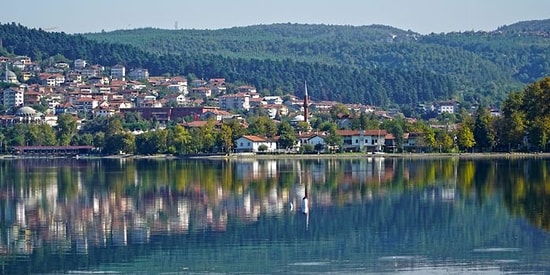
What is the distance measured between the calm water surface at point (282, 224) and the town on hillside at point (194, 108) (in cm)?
2838

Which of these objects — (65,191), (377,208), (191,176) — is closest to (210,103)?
(191,176)

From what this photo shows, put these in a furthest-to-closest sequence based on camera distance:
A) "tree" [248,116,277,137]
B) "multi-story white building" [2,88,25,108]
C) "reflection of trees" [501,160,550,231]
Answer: "multi-story white building" [2,88,25,108] → "tree" [248,116,277,137] → "reflection of trees" [501,160,550,231]

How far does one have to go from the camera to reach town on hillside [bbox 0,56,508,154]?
2972 inches

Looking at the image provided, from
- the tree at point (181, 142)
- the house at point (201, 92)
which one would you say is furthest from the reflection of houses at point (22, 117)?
the tree at point (181, 142)

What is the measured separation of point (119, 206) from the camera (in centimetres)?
3388

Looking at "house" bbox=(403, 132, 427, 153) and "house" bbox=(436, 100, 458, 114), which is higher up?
"house" bbox=(436, 100, 458, 114)

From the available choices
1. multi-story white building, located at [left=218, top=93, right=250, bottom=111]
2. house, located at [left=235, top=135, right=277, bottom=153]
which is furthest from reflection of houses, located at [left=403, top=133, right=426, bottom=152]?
multi-story white building, located at [left=218, top=93, right=250, bottom=111]

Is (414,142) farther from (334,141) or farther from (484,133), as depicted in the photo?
(484,133)

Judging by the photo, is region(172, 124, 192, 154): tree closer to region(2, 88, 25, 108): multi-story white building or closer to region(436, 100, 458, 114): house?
region(2, 88, 25, 108): multi-story white building

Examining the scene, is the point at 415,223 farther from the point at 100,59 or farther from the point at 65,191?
the point at 100,59

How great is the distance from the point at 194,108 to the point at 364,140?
32.0 metres

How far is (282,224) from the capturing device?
27969mm

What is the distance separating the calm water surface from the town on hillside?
1117 inches

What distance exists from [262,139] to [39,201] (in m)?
40.5
